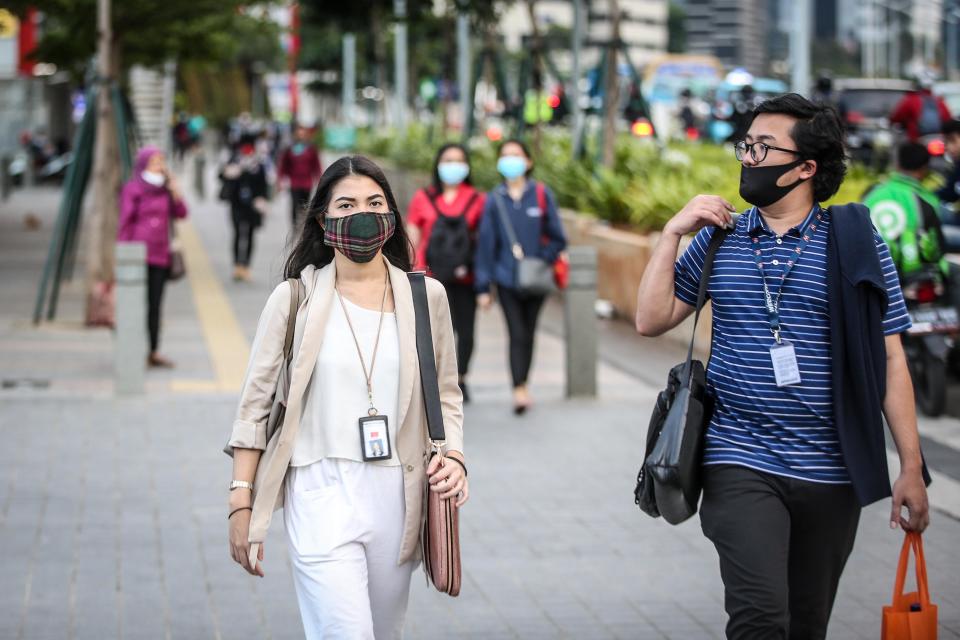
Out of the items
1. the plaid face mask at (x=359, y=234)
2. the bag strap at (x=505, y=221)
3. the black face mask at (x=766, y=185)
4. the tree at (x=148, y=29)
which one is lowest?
the bag strap at (x=505, y=221)

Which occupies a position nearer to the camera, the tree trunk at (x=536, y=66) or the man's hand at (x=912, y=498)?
the man's hand at (x=912, y=498)

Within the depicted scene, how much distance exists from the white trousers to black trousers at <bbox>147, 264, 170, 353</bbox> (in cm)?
814

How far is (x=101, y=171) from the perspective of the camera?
1464 cm

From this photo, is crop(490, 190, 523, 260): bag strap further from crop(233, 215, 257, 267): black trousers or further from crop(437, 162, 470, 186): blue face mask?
crop(233, 215, 257, 267): black trousers

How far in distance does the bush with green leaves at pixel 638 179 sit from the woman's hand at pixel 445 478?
28.3 ft

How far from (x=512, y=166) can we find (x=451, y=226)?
0.63 m

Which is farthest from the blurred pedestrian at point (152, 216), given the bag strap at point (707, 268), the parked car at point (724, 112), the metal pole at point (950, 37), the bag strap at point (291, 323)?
the parked car at point (724, 112)

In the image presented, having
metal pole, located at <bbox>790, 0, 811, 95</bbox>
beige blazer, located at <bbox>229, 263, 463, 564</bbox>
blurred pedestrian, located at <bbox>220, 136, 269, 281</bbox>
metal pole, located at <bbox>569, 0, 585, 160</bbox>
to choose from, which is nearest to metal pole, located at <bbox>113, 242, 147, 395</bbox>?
beige blazer, located at <bbox>229, 263, 463, 564</bbox>

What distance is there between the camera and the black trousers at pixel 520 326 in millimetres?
10031

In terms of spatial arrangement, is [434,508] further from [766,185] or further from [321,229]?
[766,185]

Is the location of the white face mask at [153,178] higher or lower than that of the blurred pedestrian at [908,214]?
higher

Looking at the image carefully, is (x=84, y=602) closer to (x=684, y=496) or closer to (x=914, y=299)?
(x=684, y=496)

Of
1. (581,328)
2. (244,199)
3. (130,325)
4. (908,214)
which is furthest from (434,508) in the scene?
(244,199)

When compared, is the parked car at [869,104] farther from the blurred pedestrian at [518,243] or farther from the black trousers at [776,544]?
the black trousers at [776,544]
